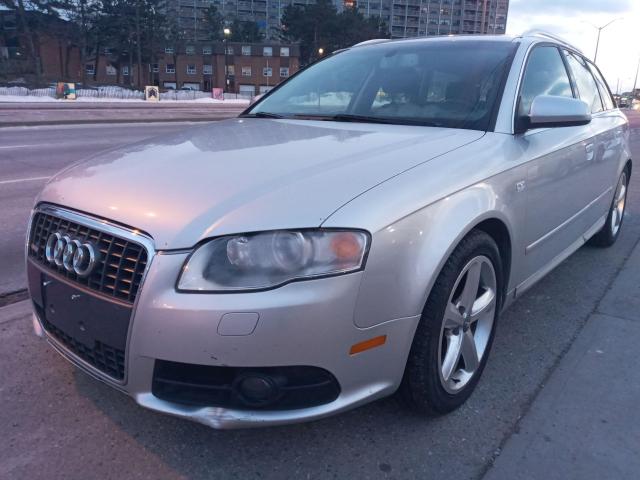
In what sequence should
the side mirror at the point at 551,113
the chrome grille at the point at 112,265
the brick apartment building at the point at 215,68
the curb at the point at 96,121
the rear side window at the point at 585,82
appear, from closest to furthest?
the chrome grille at the point at 112,265, the side mirror at the point at 551,113, the rear side window at the point at 585,82, the curb at the point at 96,121, the brick apartment building at the point at 215,68

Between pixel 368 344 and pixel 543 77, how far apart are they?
2.29 m

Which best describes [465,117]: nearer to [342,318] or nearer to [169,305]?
[342,318]

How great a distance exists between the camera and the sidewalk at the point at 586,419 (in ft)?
6.88

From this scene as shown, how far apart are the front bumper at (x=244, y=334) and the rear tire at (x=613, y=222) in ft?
12.1

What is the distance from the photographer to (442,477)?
6.64 ft

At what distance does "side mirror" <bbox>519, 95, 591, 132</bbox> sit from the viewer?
2.71 metres

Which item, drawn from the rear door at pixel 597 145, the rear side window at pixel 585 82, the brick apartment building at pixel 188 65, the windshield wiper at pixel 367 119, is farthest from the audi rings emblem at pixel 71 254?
the brick apartment building at pixel 188 65

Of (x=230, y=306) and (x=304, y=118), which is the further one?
(x=304, y=118)

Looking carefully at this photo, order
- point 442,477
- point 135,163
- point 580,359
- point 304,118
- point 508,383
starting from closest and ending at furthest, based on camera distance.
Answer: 1. point 442,477
2. point 135,163
3. point 508,383
4. point 580,359
5. point 304,118

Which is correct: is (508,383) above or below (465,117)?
below

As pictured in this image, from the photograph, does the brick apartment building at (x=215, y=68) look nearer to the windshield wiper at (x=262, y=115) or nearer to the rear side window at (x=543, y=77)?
the windshield wiper at (x=262, y=115)

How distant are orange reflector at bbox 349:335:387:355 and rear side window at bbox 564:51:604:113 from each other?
9.46 feet

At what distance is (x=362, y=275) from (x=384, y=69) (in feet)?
6.52

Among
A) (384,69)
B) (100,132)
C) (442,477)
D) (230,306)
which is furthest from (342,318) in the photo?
(100,132)
